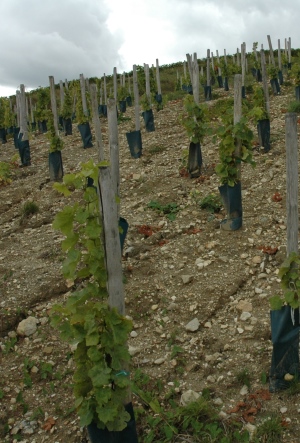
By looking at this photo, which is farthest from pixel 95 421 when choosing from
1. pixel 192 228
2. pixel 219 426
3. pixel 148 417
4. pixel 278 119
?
pixel 278 119

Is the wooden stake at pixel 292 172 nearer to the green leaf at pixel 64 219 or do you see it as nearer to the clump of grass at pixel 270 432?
the clump of grass at pixel 270 432

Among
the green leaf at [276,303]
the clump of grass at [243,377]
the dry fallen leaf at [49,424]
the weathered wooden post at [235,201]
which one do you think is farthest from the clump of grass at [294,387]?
the weathered wooden post at [235,201]

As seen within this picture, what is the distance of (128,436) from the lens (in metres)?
3.25

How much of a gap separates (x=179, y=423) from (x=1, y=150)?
13.4 metres

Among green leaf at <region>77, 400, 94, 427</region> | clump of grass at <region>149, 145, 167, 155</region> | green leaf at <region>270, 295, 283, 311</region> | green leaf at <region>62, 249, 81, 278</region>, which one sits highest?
clump of grass at <region>149, 145, 167, 155</region>

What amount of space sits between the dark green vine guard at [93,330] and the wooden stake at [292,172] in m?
1.42

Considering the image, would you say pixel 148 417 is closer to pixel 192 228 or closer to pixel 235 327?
pixel 235 327

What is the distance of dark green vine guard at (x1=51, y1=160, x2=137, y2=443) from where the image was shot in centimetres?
300

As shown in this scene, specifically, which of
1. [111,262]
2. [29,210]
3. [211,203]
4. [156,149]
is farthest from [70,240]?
[156,149]

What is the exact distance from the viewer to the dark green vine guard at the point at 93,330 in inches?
118

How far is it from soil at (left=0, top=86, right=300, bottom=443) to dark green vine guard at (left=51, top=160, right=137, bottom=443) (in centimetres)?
62

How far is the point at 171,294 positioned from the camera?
5.15 m

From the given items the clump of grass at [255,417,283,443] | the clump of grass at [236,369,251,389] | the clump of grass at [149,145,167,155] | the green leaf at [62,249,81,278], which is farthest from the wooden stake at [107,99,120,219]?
the clump of grass at [149,145,167,155]

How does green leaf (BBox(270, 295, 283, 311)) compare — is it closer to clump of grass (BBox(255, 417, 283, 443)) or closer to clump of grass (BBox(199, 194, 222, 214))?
clump of grass (BBox(255, 417, 283, 443))
